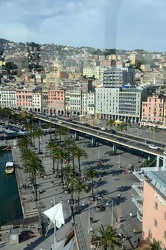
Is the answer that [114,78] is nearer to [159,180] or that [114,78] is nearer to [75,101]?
[75,101]

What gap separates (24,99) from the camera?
35750mm

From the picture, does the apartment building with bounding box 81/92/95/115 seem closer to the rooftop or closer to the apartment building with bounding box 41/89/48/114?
the apartment building with bounding box 41/89/48/114

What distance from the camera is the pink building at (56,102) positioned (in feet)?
111

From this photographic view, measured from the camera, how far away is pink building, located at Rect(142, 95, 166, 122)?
2712cm

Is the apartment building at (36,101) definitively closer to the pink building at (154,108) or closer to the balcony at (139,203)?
the pink building at (154,108)

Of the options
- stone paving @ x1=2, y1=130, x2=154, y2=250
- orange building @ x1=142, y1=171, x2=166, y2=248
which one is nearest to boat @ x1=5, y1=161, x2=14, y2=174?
stone paving @ x1=2, y1=130, x2=154, y2=250

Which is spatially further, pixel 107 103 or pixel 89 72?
pixel 89 72

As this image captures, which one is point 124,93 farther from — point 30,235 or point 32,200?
point 30,235

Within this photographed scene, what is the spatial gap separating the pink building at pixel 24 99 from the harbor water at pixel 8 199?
1885cm

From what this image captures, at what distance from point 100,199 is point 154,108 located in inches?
676

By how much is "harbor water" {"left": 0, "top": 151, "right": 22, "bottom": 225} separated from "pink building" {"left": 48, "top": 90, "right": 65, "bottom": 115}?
56.7ft

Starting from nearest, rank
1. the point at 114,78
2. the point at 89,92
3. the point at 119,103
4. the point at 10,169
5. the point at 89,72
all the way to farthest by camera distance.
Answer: the point at 10,169 → the point at 119,103 → the point at 114,78 → the point at 89,92 → the point at 89,72

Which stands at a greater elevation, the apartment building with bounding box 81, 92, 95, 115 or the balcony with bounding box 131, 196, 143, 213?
the apartment building with bounding box 81, 92, 95, 115

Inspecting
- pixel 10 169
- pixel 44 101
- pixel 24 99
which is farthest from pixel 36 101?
pixel 10 169
